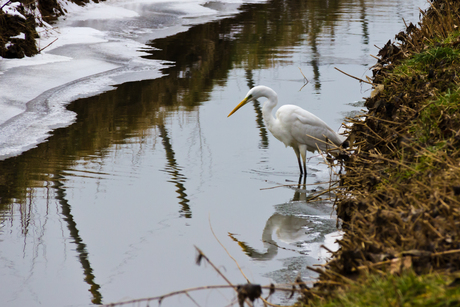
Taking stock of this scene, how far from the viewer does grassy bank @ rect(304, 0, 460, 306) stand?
2109 mm

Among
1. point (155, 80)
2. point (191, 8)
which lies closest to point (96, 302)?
point (155, 80)

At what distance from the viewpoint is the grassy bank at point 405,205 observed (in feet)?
6.92

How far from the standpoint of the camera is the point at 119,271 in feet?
13.2

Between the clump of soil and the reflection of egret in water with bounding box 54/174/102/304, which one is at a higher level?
the clump of soil

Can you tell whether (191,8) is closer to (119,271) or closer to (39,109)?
(39,109)

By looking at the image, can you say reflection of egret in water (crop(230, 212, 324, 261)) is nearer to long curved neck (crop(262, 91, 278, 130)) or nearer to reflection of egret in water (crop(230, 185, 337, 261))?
reflection of egret in water (crop(230, 185, 337, 261))

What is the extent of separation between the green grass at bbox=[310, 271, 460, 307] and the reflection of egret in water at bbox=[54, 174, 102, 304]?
207cm

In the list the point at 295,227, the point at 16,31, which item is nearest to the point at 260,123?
the point at 295,227

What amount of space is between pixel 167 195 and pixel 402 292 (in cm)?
372

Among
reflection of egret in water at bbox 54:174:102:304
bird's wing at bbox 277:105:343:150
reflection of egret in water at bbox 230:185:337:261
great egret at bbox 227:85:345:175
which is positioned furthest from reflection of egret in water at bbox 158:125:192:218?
bird's wing at bbox 277:105:343:150

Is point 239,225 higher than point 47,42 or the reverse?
the reverse

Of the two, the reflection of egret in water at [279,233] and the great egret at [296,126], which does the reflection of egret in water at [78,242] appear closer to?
the reflection of egret in water at [279,233]

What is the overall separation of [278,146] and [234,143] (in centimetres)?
72

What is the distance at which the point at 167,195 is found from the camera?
550 cm
